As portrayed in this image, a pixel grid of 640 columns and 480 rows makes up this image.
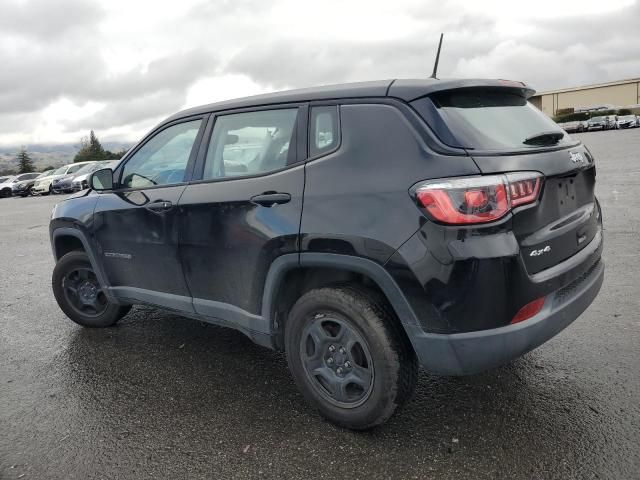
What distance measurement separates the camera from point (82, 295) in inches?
188

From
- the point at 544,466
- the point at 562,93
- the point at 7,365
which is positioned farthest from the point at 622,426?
the point at 562,93

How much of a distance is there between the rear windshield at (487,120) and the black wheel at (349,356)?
0.91 meters

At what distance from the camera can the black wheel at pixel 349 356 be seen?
8.71ft

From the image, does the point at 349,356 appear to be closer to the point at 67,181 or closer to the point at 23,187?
the point at 67,181

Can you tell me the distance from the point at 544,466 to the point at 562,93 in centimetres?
9684

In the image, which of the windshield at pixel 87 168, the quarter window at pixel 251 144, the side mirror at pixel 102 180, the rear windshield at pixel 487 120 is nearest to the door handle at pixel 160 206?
the quarter window at pixel 251 144

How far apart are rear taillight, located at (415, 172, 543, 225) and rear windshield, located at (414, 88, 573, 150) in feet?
0.72

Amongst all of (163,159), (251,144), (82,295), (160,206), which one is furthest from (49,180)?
(251,144)

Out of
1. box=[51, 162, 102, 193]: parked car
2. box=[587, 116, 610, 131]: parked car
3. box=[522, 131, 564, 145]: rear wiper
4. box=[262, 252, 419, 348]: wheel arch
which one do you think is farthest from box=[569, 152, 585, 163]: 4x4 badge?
box=[587, 116, 610, 131]: parked car

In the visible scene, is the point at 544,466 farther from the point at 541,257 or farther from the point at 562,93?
the point at 562,93

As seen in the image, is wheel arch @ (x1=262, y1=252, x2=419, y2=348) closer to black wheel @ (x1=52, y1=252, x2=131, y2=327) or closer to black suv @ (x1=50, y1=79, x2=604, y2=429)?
black suv @ (x1=50, y1=79, x2=604, y2=429)

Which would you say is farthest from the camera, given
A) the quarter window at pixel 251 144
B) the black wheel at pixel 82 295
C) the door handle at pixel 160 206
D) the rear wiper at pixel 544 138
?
the black wheel at pixel 82 295

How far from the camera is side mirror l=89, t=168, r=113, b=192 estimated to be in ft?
13.7

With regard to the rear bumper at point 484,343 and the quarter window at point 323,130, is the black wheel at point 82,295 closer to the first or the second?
the quarter window at point 323,130
